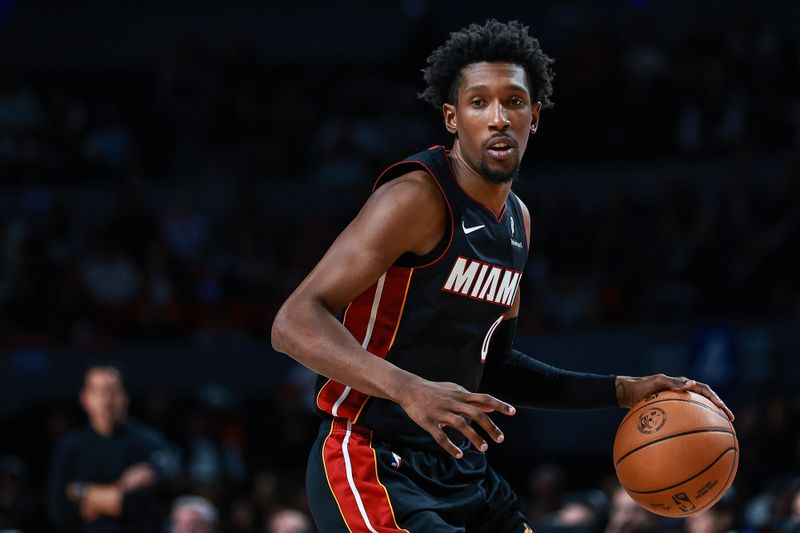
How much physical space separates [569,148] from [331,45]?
13.4 ft

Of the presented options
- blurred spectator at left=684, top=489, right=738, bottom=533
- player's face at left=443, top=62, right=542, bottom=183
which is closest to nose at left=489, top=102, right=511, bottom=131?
player's face at left=443, top=62, right=542, bottom=183

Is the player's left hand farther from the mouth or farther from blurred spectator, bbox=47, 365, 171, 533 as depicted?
blurred spectator, bbox=47, 365, 171, 533

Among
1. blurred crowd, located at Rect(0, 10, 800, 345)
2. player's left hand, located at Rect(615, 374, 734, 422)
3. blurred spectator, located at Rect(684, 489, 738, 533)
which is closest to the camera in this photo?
player's left hand, located at Rect(615, 374, 734, 422)

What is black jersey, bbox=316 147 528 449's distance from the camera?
3.70m

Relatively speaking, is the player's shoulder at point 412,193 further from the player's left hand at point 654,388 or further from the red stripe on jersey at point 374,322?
the player's left hand at point 654,388

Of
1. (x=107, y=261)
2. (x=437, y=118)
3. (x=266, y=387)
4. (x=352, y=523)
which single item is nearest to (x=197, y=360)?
(x=266, y=387)

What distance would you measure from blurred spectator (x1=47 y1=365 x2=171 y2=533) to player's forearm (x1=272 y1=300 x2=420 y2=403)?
407 cm

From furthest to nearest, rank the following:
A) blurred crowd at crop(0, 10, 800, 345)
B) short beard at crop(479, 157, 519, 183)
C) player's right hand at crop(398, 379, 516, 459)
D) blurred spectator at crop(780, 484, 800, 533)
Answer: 1. blurred crowd at crop(0, 10, 800, 345)
2. blurred spectator at crop(780, 484, 800, 533)
3. short beard at crop(479, 157, 519, 183)
4. player's right hand at crop(398, 379, 516, 459)

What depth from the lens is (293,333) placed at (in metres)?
3.38

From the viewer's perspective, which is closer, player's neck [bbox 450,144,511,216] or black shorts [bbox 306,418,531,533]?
black shorts [bbox 306,418,531,533]

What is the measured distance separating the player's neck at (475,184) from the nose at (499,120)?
0.53 ft

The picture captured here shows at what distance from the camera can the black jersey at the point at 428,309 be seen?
370cm

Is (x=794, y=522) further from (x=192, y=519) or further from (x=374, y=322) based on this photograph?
(x=192, y=519)

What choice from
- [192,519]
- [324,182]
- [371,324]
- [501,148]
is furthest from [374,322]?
[324,182]
